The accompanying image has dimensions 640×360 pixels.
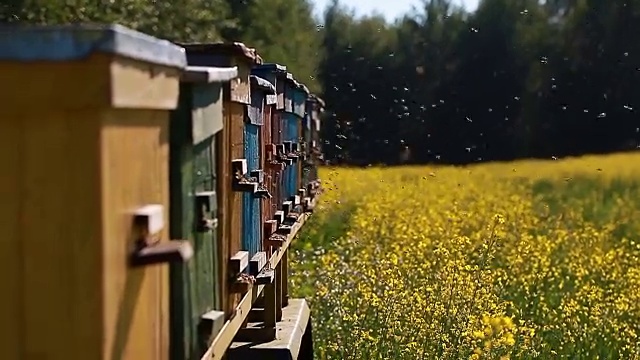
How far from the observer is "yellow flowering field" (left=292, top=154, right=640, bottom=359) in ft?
19.8

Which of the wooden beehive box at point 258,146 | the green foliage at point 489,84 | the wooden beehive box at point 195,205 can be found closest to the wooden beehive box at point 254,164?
the wooden beehive box at point 258,146

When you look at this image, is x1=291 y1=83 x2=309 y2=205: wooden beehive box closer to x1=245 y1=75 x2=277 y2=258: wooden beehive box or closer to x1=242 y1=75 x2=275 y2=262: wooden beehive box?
x1=245 y1=75 x2=277 y2=258: wooden beehive box

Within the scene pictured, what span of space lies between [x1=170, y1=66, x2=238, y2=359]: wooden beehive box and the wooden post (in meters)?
0.58

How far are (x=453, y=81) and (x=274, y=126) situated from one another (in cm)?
3356

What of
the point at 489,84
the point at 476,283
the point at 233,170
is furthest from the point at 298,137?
the point at 489,84

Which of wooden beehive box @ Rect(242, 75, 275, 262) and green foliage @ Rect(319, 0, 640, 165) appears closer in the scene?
wooden beehive box @ Rect(242, 75, 275, 262)

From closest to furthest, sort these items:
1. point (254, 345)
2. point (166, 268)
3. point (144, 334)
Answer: point (144, 334), point (166, 268), point (254, 345)

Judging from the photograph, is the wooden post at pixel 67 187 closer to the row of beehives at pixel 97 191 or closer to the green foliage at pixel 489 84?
the row of beehives at pixel 97 191

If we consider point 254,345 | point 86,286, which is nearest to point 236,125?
point 86,286

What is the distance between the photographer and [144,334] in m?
2.11

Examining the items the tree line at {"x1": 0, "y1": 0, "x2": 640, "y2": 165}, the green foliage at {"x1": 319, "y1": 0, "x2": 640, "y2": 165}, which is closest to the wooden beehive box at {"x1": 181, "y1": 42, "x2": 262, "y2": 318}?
the tree line at {"x1": 0, "y1": 0, "x2": 640, "y2": 165}

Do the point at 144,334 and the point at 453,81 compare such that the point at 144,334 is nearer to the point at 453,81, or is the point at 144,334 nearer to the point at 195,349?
the point at 195,349

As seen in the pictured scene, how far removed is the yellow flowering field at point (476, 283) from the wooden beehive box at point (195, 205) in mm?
2783

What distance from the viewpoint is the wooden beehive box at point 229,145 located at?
324 centimetres
